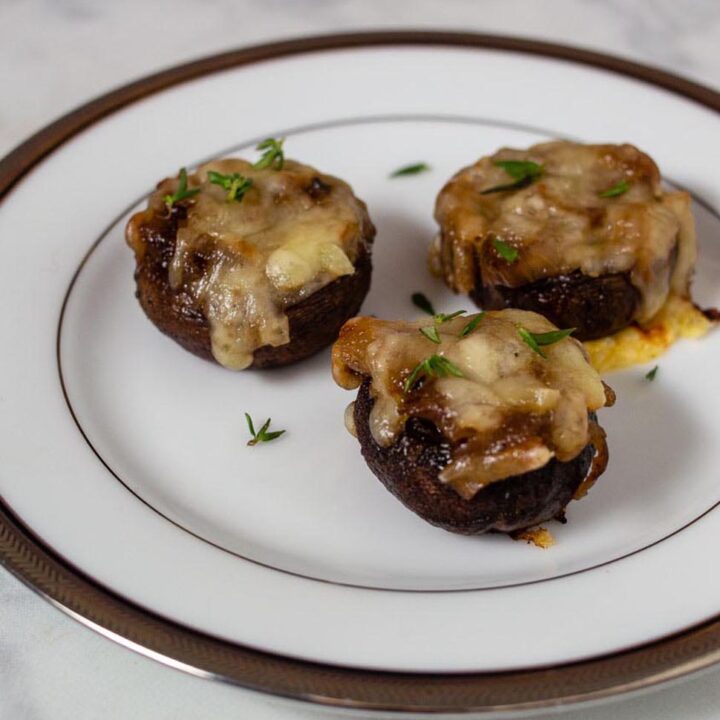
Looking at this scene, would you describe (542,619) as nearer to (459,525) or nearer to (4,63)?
(459,525)

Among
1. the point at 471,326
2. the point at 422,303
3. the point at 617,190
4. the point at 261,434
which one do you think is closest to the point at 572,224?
the point at 617,190

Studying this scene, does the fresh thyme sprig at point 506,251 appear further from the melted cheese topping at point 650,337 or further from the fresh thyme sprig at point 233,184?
the fresh thyme sprig at point 233,184

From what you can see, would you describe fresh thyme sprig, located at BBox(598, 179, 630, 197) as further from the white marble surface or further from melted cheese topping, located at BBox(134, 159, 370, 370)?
the white marble surface

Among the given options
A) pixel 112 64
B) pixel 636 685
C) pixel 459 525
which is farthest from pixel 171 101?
pixel 636 685

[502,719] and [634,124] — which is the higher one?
[634,124]

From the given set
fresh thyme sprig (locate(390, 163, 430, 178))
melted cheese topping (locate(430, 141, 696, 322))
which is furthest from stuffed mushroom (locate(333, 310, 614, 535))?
fresh thyme sprig (locate(390, 163, 430, 178))

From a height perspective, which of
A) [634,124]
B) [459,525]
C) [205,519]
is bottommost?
[205,519]

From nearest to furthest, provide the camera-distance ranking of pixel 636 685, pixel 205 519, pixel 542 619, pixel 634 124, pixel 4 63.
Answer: pixel 636 685, pixel 542 619, pixel 205 519, pixel 634 124, pixel 4 63
